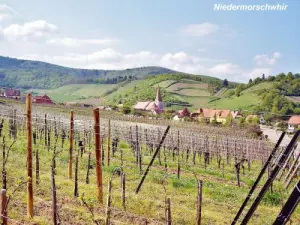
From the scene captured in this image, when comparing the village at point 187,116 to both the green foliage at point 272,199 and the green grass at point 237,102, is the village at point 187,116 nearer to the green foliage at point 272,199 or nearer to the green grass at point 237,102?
the green grass at point 237,102

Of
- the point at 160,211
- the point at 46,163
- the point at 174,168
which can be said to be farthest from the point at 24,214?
the point at 174,168

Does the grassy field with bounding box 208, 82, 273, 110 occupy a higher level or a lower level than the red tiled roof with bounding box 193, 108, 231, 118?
higher

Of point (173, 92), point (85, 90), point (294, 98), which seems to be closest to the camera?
point (294, 98)

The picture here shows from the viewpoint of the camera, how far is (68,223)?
20.4ft

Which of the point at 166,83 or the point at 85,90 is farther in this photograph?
the point at 85,90

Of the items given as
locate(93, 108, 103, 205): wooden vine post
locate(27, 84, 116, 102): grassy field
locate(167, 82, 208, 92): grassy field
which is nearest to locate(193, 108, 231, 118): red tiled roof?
locate(167, 82, 208, 92): grassy field

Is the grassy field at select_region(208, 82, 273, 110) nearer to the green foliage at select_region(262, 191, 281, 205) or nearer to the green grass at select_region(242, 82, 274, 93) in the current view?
the green grass at select_region(242, 82, 274, 93)

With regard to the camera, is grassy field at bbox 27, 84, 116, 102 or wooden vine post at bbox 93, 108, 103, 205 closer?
wooden vine post at bbox 93, 108, 103, 205

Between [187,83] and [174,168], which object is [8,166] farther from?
[187,83]

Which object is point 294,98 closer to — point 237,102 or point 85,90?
point 237,102

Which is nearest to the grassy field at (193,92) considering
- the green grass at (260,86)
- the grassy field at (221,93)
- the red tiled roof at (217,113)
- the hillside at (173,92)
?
the hillside at (173,92)

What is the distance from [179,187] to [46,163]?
486 centimetres

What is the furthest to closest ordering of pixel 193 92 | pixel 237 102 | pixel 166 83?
pixel 166 83
pixel 193 92
pixel 237 102

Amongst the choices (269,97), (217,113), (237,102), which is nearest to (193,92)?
(237,102)
